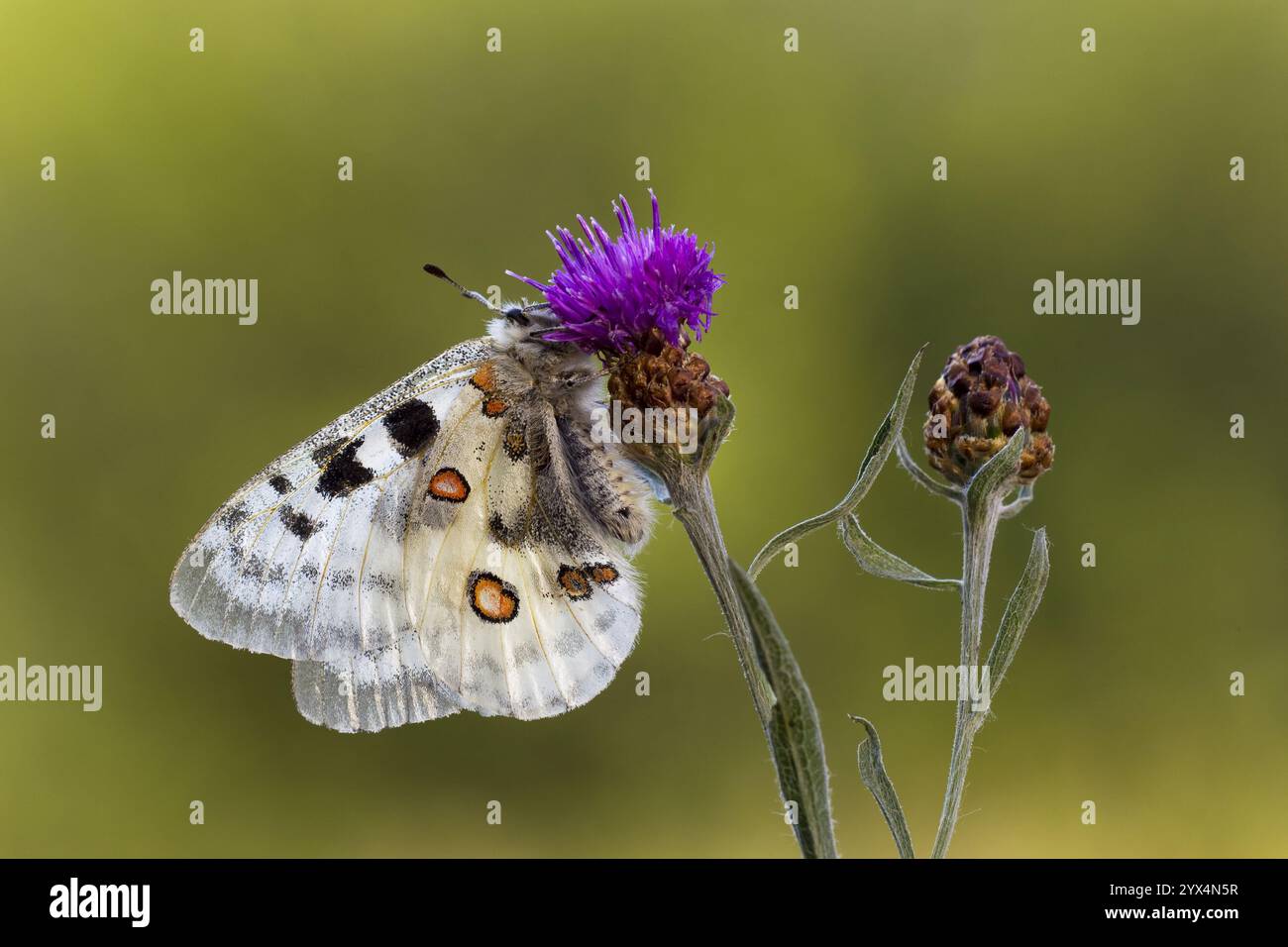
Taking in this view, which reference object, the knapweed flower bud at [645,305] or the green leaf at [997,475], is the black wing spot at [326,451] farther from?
the green leaf at [997,475]

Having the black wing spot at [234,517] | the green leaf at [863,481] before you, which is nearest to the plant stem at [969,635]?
the green leaf at [863,481]

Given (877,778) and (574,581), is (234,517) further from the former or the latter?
(877,778)

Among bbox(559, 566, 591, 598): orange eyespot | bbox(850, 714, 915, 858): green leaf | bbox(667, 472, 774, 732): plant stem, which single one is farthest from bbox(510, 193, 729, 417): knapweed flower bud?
bbox(850, 714, 915, 858): green leaf

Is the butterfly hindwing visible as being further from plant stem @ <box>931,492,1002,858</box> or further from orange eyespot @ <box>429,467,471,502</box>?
plant stem @ <box>931,492,1002,858</box>

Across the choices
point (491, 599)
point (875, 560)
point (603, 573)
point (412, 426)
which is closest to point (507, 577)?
point (491, 599)

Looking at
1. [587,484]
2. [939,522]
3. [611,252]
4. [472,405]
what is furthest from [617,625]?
[939,522]

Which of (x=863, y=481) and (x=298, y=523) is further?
(x=298, y=523)
